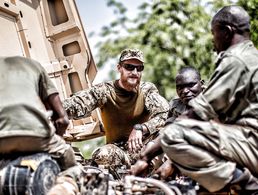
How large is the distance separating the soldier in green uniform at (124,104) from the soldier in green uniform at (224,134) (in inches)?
78.7

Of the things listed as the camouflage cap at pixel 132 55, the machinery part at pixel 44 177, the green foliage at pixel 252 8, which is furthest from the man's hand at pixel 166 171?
the green foliage at pixel 252 8

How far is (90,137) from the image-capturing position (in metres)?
5.13

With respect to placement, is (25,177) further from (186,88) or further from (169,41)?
(169,41)

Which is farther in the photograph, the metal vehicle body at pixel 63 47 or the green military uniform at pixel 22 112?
the metal vehicle body at pixel 63 47

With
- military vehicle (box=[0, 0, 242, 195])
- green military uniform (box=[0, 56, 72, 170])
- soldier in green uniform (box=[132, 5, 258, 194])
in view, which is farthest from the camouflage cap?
soldier in green uniform (box=[132, 5, 258, 194])

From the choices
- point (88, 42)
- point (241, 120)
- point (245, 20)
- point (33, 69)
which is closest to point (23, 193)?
point (33, 69)

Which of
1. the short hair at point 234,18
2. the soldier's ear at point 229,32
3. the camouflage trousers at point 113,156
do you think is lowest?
the camouflage trousers at point 113,156

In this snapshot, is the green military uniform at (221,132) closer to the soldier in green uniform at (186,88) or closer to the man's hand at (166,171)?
the man's hand at (166,171)

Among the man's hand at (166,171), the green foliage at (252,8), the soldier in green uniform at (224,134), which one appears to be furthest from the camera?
the green foliage at (252,8)

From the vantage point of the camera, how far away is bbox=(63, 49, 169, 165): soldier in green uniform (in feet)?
16.0

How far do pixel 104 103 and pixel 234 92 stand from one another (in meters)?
2.46

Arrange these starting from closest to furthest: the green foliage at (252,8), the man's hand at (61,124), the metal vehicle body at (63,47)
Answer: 1. the man's hand at (61,124)
2. the metal vehicle body at (63,47)
3. the green foliage at (252,8)

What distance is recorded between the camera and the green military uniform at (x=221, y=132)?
2752mm

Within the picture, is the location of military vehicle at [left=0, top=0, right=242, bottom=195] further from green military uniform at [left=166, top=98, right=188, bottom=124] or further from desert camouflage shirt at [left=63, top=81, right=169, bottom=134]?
green military uniform at [left=166, top=98, right=188, bottom=124]
